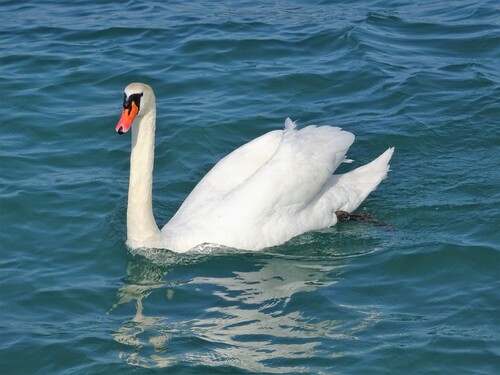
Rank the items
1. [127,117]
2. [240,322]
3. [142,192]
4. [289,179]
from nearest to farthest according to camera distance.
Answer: [240,322] → [127,117] → [142,192] → [289,179]

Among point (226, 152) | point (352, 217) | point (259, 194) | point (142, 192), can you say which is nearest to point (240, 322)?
point (259, 194)

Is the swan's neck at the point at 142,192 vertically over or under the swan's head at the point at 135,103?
under

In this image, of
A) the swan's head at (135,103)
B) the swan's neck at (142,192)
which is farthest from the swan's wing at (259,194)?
the swan's head at (135,103)

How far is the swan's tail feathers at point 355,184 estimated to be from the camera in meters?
11.2

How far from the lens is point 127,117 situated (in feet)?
31.3

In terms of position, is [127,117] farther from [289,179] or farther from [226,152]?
[226,152]

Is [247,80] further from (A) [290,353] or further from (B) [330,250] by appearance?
(A) [290,353]

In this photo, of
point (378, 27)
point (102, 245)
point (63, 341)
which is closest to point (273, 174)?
point (102, 245)

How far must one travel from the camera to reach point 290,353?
27.7 ft

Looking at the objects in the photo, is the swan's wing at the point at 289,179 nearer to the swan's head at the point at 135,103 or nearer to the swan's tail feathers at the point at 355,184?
the swan's tail feathers at the point at 355,184

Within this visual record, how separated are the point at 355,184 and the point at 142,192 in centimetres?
235

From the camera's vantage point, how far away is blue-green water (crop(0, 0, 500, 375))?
863 cm

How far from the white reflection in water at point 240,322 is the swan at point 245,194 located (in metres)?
0.33

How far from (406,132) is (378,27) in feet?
13.2
